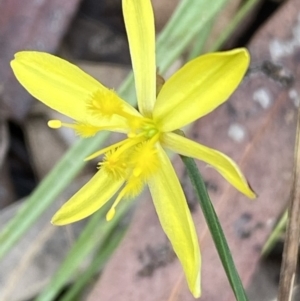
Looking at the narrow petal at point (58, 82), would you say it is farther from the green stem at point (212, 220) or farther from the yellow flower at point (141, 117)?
the green stem at point (212, 220)

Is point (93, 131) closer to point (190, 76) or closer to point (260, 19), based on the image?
point (190, 76)

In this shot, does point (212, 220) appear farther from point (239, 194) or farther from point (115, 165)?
point (239, 194)

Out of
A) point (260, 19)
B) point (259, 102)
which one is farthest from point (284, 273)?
point (260, 19)

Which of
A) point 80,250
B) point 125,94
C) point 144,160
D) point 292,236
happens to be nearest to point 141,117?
point 144,160

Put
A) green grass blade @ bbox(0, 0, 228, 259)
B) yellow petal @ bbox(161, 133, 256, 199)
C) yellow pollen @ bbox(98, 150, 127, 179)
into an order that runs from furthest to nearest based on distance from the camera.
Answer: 1. green grass blade @ bbox(0, 0, 228, 259)
2. yellow pollen @ bbox(98, 150, 127, 179)
3. yellow petal @ bbox(161, 133, 256, 199)

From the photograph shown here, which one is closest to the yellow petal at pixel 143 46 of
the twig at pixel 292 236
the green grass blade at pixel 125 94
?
the twig at pixel 292 236

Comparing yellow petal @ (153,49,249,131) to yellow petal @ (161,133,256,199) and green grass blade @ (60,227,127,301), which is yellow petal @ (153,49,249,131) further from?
green grass blade @ (60,227,127,301)

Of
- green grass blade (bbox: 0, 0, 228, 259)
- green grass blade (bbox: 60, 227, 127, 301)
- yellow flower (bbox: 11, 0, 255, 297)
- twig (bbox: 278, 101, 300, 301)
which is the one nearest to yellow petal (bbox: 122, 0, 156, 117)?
yellow flower (bbox: 11, 0, 255, 297)
